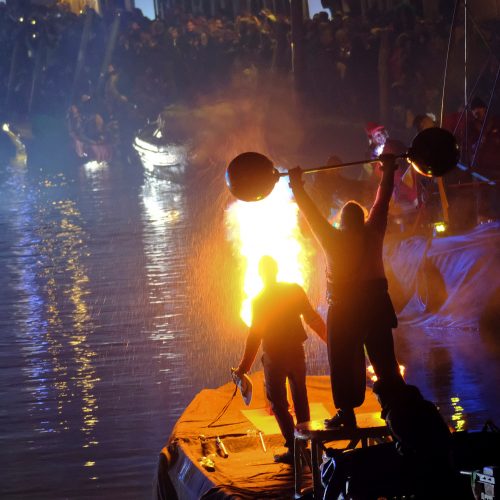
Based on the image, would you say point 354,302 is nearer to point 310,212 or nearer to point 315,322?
point 310,212

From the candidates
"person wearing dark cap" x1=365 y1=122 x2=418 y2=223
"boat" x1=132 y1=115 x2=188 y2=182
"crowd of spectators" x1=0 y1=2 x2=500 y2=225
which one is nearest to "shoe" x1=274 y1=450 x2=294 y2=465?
"person wearing dark cap" x1=365 y1=122 x2=418 y2=223

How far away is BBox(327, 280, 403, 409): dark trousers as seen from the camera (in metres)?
6.29

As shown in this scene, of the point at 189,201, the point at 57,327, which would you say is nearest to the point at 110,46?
the point at 189,201

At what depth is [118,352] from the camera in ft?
41.1

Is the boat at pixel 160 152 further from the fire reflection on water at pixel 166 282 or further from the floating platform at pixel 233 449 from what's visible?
the floating platform at pixel 233 449

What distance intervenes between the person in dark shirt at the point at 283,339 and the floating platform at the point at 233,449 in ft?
1.15

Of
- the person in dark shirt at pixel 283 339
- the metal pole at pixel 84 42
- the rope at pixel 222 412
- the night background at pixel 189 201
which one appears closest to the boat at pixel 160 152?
the night background at pixel 189 201

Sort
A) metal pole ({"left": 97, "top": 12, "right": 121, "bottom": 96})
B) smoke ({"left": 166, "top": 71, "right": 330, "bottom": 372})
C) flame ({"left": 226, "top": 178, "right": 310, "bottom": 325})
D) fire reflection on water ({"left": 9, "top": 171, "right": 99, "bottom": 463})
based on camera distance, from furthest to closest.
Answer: metal pole ({"left": 97, "top": 12, "right": 121, "bottom": 96}), smoke ({"left": 166, "top": 71, "right": 330, "bottom": 372}), flame ({"left": 226, "top": 178, "right": 310, "bottom": 325}), fire reflection on water ({"left": 9, "top": 171, "right": 99, "bottom": 463})

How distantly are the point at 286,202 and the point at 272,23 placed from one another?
7864 mm

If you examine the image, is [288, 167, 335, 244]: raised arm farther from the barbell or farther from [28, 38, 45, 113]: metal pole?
[28, 38, 45, 113]: metal pole

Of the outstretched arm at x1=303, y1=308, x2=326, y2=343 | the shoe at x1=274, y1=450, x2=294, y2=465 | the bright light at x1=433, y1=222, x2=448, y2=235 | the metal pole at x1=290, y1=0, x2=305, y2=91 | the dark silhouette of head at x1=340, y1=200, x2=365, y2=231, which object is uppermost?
the metal pole at x1=290, y1=0, x2=305, y2=91

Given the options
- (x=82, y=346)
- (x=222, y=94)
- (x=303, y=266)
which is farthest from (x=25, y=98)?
(x=82, y=346)

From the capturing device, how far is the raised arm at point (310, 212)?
250 inches

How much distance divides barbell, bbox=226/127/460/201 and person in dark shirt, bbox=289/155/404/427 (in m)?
0.19
